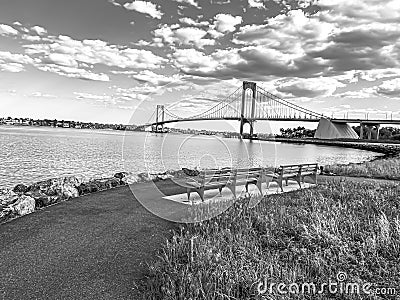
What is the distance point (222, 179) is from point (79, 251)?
433 centimetres

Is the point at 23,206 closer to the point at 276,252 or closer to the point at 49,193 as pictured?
the point at 49,193

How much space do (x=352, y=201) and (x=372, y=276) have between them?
403 cm

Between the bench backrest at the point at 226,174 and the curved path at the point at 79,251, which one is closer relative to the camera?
the curved path at the point at 79,251

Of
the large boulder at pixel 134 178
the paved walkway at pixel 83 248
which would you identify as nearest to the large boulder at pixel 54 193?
the paved walkway at pixel 83 248

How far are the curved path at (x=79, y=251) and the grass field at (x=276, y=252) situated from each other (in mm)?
400

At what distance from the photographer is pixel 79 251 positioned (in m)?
5.09

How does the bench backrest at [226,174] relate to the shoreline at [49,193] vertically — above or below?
above

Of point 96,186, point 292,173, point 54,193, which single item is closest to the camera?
point 54,193

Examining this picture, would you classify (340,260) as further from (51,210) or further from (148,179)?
(148,179)

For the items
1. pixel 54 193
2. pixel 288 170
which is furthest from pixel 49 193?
pixel 288 170
